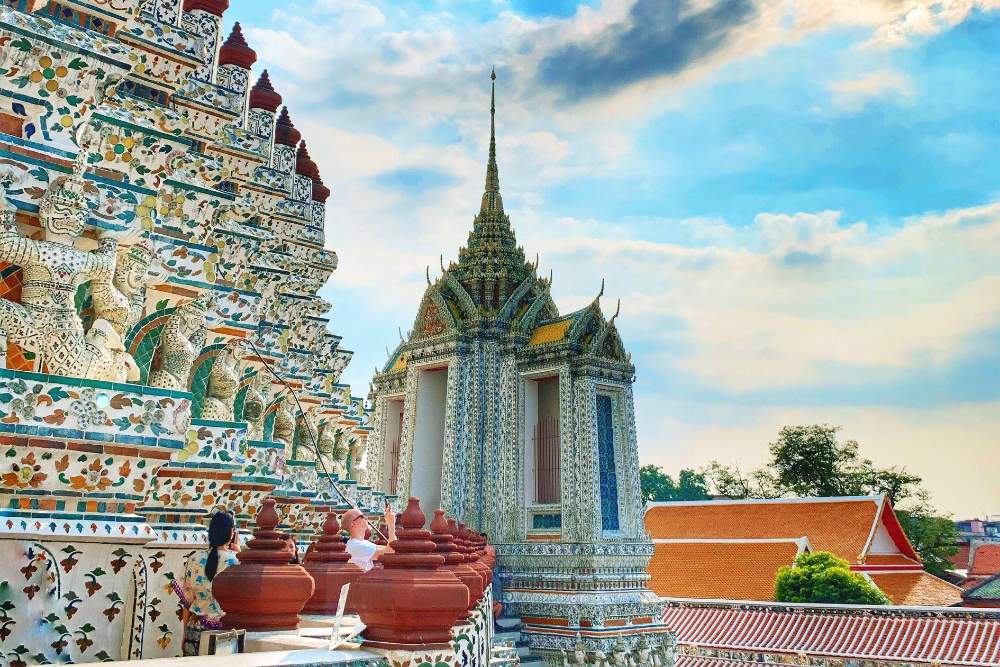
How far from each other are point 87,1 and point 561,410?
37.4 ft

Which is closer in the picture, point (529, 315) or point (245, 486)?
point (245, 486)

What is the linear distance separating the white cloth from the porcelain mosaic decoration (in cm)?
113

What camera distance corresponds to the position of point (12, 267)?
455cm

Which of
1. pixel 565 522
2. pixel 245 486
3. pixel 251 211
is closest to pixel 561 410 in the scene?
pixel 565 522

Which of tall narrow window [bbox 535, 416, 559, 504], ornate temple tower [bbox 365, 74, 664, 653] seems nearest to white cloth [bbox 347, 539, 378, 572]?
ornate temple tower [bbox 365, 74, 664, 653]

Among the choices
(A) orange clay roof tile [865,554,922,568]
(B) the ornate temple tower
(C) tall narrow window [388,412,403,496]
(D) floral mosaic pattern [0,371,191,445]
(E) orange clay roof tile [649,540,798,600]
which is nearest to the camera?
(D) floral mosaic pattern [0,371,191,445]

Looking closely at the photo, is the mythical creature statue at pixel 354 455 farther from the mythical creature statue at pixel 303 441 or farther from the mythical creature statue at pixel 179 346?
the mythical creature statue at pixel 179 346

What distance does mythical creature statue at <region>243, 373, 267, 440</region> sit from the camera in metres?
8.91

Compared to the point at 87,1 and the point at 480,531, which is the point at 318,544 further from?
the point at 480,531

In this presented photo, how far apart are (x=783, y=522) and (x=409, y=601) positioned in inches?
794

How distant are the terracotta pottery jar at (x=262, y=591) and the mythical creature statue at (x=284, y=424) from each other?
5.44m

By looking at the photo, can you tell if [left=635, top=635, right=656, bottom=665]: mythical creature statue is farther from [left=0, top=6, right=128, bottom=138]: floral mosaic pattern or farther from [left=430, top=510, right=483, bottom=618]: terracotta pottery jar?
[left=0, top=6, right=128, bottom=138]: floral mosaic pattern

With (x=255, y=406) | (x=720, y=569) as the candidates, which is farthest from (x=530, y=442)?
(x=255, y=406)

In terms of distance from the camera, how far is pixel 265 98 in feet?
40.5
